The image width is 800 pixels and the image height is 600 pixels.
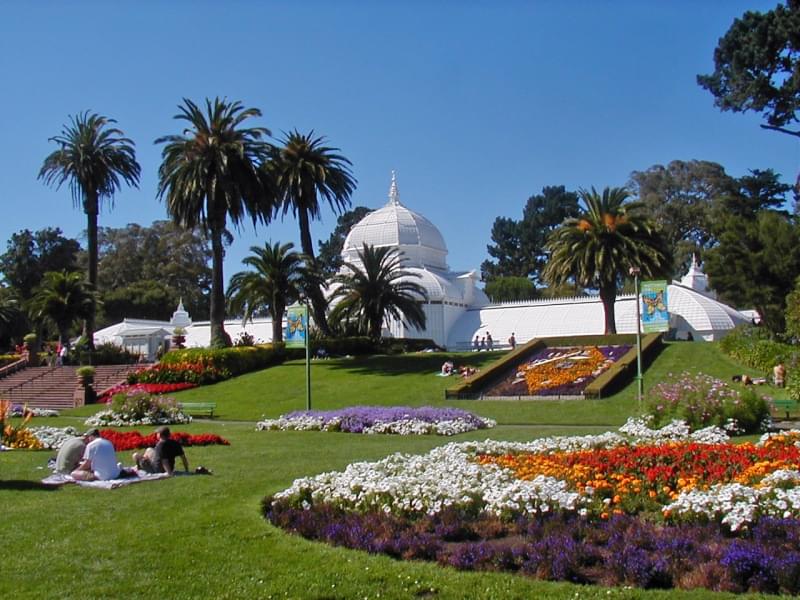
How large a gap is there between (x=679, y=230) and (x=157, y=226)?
56621 mm

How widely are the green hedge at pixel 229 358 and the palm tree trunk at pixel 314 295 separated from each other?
166 inches

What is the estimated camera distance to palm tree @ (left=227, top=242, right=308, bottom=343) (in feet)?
140

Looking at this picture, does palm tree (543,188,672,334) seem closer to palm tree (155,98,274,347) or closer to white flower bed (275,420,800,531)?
palm tree (155,98,274,347)

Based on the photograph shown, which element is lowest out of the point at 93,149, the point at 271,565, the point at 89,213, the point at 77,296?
the point at 271,565

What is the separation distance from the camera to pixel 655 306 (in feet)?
84.2

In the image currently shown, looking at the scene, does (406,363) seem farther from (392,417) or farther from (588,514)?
(588,514)

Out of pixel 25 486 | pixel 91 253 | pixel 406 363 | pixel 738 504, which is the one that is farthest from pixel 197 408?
pixel 91 253

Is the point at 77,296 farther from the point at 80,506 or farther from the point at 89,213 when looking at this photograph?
the point at 80,506

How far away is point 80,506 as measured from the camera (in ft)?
33.1

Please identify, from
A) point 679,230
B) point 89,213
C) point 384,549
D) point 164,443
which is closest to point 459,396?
point 164,443

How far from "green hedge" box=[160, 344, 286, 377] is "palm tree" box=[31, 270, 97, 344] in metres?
8.25

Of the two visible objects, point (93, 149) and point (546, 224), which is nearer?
point (93, 149)

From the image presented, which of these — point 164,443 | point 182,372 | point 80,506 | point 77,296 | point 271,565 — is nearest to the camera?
point 271,565

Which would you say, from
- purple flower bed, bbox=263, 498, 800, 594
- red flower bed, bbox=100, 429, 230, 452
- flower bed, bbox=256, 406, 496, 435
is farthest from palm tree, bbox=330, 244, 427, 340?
purple flower bed, bbox=263, 498, 800, 594
